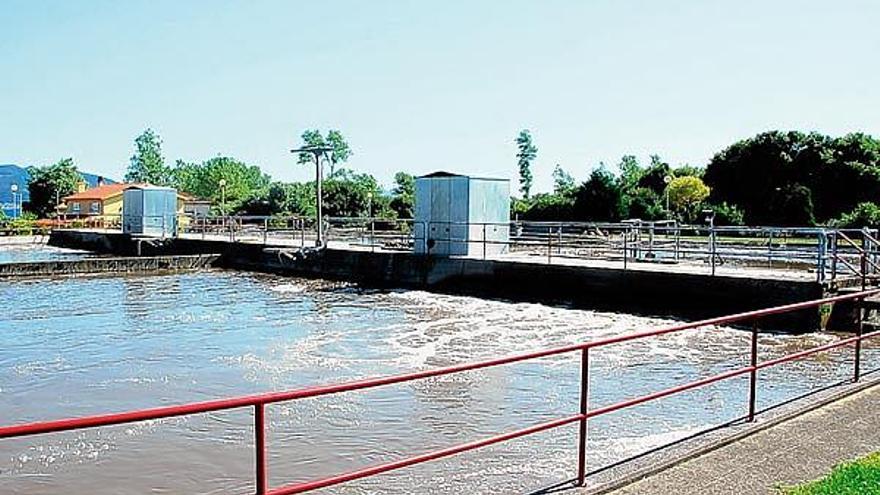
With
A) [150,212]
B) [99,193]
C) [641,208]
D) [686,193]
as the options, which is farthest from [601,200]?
[99,193]

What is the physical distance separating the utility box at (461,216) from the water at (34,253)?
1740 cm

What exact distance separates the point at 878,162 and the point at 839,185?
2.28 m

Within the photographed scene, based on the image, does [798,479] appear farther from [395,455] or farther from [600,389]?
[600,389]

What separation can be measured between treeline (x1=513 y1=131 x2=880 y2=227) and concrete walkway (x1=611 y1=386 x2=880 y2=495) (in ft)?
101

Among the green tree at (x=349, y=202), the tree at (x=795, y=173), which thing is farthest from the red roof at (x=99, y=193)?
the tree at (x=795, y=173)

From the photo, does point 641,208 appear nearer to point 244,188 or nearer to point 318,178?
point 318,178

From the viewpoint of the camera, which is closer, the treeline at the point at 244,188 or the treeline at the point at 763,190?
the treeline at the point at 763,190

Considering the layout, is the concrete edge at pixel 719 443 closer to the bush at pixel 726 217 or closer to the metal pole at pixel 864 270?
the metal pole at pixel 864 270

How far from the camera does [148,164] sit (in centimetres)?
11788

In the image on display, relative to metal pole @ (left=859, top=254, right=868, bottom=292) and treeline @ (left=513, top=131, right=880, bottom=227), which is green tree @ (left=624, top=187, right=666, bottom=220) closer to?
treeline @ (left=513, top=131, right=880, bottom=227)

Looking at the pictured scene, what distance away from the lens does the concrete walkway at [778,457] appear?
16.9ft

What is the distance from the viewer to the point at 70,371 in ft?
39.0

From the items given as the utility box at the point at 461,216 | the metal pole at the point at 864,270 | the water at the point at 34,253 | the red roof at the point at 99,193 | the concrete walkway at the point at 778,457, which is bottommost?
the water at the point at 34,253

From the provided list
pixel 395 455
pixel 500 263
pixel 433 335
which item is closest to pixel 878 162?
pixel 500 263
